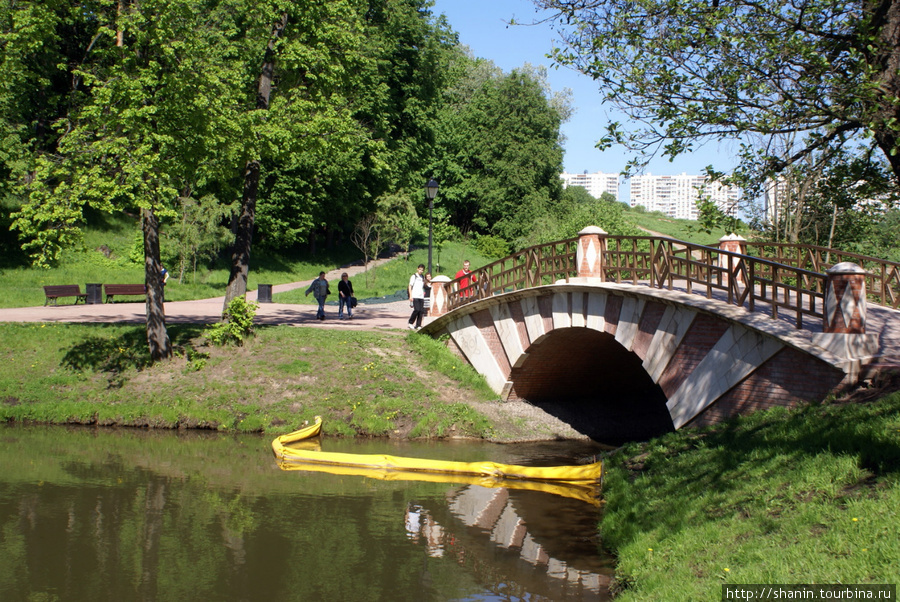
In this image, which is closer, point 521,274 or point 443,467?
point 443,467

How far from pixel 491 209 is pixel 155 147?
3744cm

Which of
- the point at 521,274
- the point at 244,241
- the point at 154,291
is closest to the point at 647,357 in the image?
the point at 521,274

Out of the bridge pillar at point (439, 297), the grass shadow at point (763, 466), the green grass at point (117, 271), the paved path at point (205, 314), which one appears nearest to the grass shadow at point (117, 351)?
the paved path at point (205, 314)

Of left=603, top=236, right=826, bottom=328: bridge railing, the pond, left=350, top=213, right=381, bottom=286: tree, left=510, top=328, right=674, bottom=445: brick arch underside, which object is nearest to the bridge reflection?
the pond

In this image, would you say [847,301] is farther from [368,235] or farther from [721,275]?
[368,235]

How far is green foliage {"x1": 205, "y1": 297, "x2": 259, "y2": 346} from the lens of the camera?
1889 centimetres

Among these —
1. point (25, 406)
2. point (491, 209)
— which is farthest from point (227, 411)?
point (491, 209)

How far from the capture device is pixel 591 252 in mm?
14703

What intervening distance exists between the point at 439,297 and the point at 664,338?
27.6 feet

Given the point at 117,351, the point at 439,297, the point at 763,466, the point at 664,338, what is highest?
the point at 439,297

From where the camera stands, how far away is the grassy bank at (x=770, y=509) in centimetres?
636

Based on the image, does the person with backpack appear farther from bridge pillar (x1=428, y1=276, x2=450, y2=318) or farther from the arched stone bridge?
the arched stone bridge

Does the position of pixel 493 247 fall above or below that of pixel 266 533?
above

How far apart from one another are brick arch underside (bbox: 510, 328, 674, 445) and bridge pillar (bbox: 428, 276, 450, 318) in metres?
3.15
